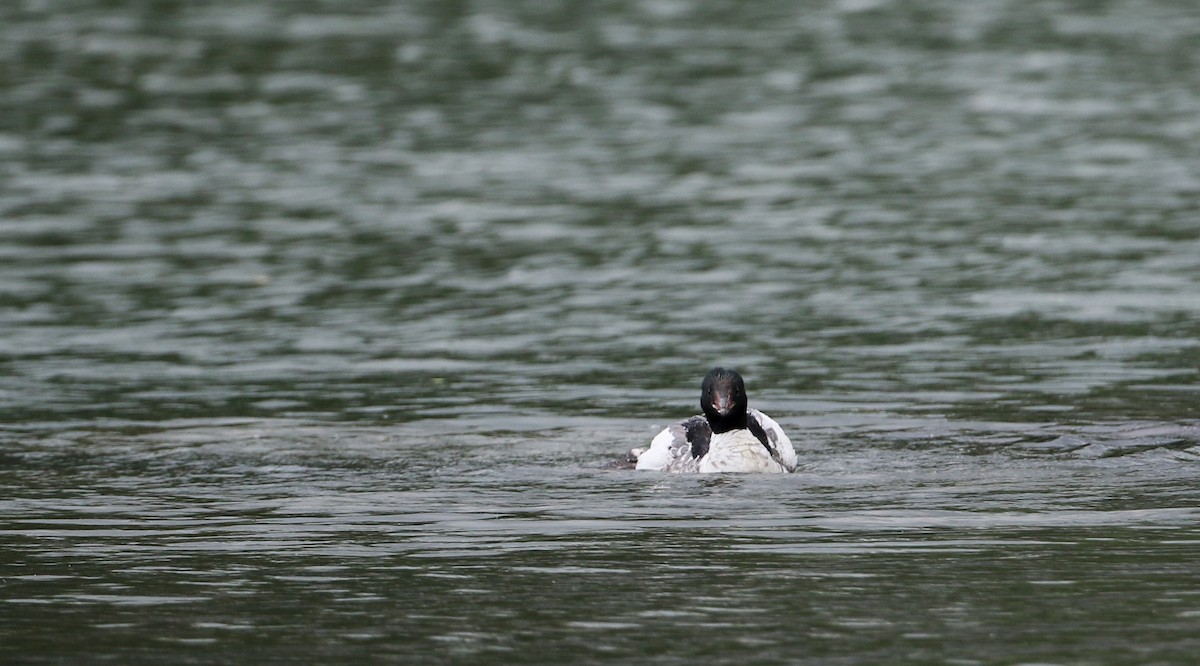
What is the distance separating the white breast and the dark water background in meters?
0.12

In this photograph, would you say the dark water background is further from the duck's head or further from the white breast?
the duck's head

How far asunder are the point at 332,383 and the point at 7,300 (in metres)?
6.10

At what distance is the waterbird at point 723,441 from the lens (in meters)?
15.7

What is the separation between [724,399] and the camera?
15.6m

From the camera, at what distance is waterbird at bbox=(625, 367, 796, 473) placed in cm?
1566

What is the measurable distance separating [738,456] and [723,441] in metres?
0.17

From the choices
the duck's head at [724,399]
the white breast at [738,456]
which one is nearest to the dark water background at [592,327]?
the white breast at [738,456]

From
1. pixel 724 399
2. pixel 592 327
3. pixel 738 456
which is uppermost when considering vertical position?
pixel 724 399

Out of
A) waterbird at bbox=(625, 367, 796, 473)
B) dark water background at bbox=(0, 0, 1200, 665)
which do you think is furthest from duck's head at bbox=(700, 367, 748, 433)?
dark water background at bbox=(0, 0, 1200, 665)

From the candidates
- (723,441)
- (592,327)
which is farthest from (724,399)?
(592,327)

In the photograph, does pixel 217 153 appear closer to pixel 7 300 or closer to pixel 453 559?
pixel 7 300

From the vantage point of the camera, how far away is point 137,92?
41125 mm

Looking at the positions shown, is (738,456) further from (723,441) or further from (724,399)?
(724,399)

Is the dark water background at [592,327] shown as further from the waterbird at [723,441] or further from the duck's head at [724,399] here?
the duck's head at [724,399]
